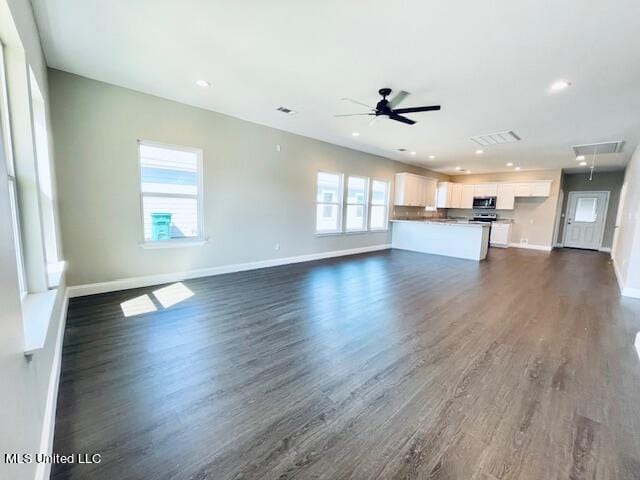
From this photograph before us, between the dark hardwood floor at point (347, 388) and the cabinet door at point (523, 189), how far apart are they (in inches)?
239

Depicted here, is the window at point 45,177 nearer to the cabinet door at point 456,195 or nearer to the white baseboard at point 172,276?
the white baseboard at point 172,276

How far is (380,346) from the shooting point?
2.55 meters

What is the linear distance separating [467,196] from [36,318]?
11.3 m

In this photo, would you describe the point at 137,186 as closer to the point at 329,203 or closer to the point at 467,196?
the point at 329,203

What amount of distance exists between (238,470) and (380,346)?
1.54 meters

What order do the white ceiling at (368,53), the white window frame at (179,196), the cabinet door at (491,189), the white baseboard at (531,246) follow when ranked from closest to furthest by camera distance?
1. the white ceiling at (368,53)
2. the white window frame at (179,196)
3. the white baseboard at (531,246)
4. the cabinet door at (491,189)

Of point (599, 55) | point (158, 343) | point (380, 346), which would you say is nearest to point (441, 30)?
point (599, 55)

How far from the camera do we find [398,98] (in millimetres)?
3549

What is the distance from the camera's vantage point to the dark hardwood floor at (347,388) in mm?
1417

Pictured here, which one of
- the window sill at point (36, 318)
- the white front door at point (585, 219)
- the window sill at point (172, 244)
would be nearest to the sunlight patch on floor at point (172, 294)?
the window sill at point (172, 244)

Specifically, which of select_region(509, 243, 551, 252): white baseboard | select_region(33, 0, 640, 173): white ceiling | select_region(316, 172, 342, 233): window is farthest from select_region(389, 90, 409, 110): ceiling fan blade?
select_region(509, 243, 551, 252): white baseboard

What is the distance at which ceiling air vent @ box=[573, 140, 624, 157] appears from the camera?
5343mm

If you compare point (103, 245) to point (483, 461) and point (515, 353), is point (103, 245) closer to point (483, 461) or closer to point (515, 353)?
point (483, 461)

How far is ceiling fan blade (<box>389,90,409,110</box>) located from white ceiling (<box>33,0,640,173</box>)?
11 centimetres
